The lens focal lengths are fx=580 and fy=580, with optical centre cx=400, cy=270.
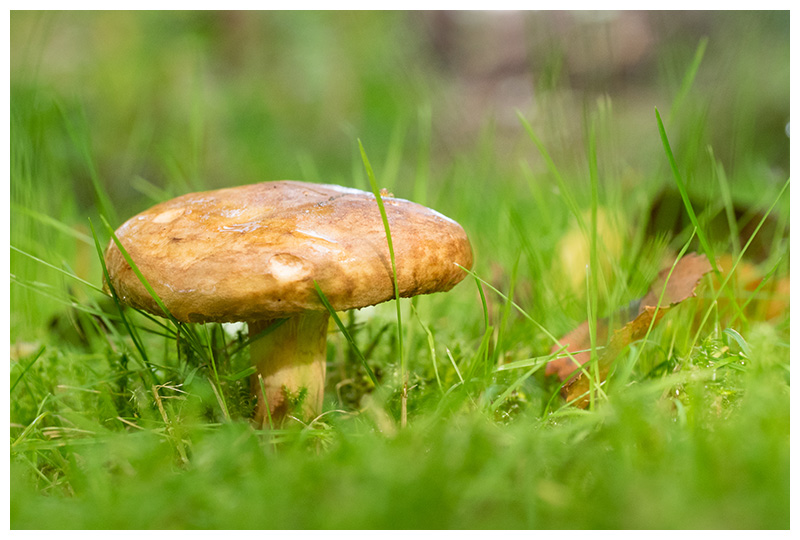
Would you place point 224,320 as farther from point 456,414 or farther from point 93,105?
point 93,105

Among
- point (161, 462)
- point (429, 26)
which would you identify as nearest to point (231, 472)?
point (161, 462)

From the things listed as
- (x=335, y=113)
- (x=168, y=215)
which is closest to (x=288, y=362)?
(x=168, y=215)

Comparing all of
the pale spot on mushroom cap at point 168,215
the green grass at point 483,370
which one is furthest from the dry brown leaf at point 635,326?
the pale spot on mushroom cap at point 168,215

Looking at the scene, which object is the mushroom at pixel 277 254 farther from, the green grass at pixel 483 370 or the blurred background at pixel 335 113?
the blurred background at pixel 335 113

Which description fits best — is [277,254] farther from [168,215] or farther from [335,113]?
[335,113]

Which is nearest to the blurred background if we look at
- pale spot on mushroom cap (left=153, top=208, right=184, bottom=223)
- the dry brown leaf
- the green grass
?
the green grass

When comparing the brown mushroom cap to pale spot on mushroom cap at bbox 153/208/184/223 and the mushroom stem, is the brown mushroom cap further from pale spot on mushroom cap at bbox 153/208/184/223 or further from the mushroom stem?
the mushroom stem
